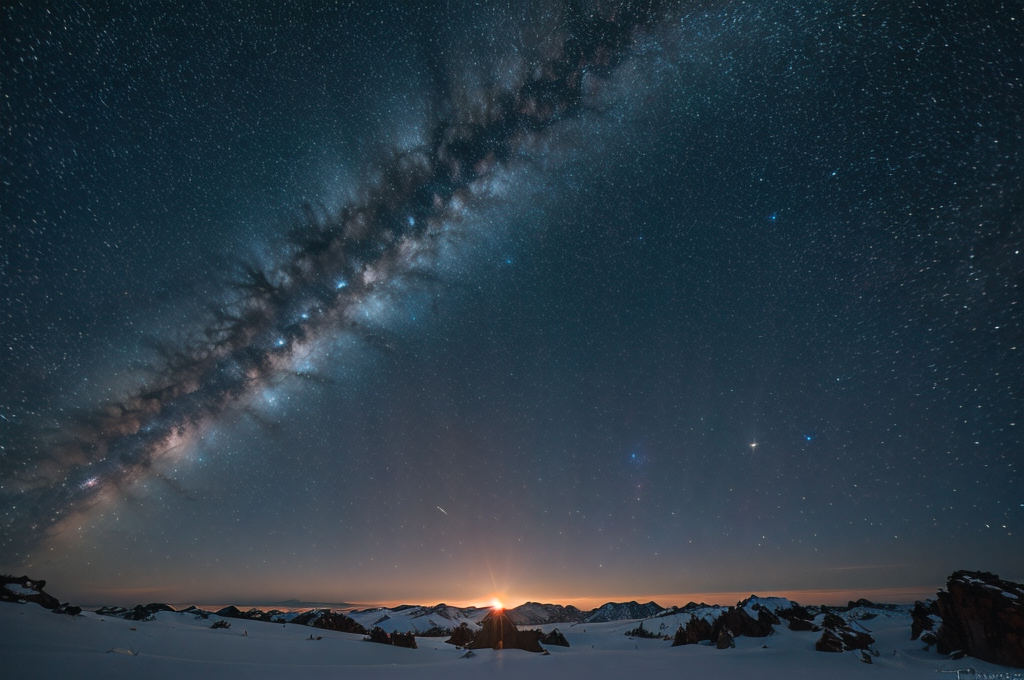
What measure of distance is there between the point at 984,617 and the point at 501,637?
3815 centimetres

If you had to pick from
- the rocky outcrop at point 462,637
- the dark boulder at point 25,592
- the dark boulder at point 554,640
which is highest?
the dark boulder at point 25,592

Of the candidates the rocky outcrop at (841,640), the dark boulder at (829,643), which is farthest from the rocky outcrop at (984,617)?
the dark boulder at (829,643)

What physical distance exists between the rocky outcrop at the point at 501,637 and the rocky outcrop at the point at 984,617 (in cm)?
3409

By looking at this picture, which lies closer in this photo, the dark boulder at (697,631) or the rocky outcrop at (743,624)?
the rocky outcrop at (743,624)

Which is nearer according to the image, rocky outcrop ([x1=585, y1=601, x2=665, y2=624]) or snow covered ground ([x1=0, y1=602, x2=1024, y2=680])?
snow covered ground ([x1=0, y1=602, x2=1024, y2=680])

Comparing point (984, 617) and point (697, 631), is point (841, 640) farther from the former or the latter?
point (697, 631)

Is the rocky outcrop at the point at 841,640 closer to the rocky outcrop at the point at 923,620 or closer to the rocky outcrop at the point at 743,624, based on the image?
the rocky outcrop at the point at 743,624

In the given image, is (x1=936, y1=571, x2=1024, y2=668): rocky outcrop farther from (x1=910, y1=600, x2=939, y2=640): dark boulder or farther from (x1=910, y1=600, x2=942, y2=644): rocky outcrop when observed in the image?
(x1=910, y1=600, x2=939, y2=640): dark boulder

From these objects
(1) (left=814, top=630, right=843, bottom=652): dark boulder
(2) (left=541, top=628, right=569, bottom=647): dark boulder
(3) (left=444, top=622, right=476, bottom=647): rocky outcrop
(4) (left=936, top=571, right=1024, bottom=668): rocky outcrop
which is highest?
(4) (left=936, top=571, right=1024, bottom=668): rocky outcrop

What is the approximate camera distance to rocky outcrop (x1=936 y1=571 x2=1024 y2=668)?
27.9 m

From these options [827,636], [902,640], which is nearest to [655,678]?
[827,636]

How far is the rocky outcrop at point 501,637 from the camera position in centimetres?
3766

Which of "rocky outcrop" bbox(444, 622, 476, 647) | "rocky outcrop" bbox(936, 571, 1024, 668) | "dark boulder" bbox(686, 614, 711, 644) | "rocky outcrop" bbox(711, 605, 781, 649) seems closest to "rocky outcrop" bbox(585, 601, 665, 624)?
"dark boulder" bbox(686, 614, 711, 644)

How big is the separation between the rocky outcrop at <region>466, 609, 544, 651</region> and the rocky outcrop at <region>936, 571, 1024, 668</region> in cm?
3409
